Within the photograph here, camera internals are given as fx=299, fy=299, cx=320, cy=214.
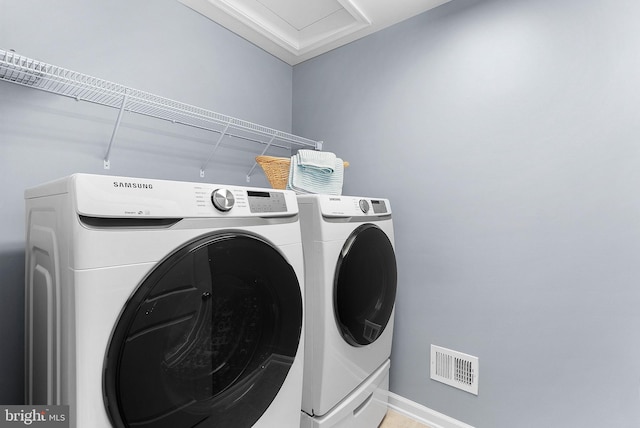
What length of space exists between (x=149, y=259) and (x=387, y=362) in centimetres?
139

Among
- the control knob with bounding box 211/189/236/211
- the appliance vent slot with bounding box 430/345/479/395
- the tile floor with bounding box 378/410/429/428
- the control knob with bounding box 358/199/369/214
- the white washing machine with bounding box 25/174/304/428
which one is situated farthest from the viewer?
the tile floor with bounding box 378/410/429/428

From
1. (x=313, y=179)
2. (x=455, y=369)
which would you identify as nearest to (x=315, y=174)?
(x=313, y=179)

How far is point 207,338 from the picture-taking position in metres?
0.78

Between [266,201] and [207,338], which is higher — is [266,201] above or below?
above

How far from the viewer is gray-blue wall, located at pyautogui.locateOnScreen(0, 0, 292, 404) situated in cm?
112

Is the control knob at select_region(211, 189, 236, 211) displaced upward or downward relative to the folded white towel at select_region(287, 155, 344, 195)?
downward

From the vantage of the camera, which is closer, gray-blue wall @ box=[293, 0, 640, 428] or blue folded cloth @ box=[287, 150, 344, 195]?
gray-blue wall @ box=[293, 0, 640, 428]

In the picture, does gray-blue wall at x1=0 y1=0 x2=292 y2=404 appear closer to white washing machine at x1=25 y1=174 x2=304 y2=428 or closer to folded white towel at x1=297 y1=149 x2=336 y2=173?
white washing machine at x1=25 y1=174 x2=304 y2=428

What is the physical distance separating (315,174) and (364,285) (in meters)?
0.60

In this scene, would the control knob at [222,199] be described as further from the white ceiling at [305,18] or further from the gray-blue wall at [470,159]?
the white ceiling at [305,18]

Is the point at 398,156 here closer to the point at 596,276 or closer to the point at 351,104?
the point at 351,104

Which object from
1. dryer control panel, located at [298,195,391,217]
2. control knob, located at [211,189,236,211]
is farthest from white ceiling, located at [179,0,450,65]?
control knob, located at [211,189,236,211]

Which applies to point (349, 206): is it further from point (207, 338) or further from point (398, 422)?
point (398, 422)

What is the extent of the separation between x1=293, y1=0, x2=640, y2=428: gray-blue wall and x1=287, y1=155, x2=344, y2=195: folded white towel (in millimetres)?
375
